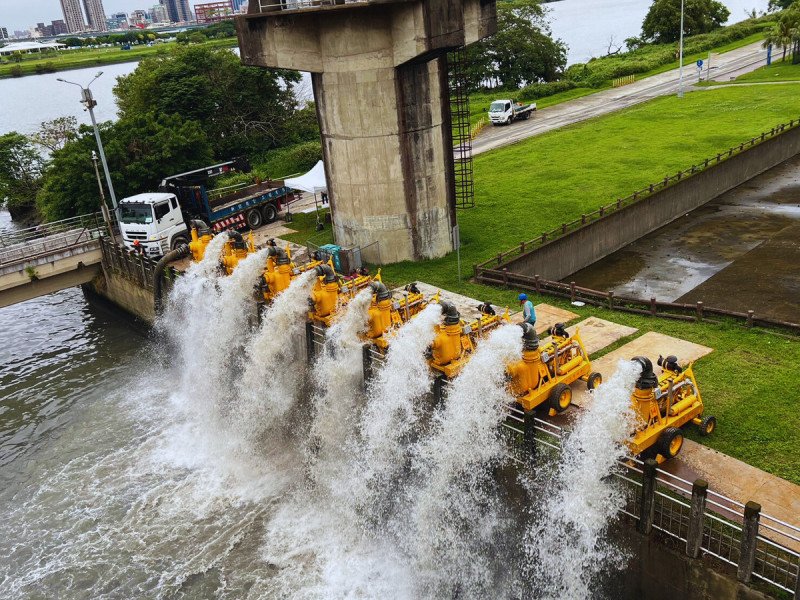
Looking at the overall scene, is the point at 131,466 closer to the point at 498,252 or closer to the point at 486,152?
the point at 498,252

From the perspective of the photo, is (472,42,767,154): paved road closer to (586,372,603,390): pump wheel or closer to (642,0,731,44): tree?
(642,0,731,44): tree

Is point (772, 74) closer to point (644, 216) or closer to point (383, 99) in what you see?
point (644, 216)

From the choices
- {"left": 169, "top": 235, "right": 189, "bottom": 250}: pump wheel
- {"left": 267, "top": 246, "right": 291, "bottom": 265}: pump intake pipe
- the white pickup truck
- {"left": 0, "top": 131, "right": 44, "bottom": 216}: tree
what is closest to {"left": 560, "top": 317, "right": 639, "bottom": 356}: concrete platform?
{"left": 267, "top": 246, "right": 291, "bottom": 265}: pump intake pipe

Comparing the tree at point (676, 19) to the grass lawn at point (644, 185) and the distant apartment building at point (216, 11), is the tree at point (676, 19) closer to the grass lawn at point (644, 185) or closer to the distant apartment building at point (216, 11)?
the grass lawn at point (644, 185)

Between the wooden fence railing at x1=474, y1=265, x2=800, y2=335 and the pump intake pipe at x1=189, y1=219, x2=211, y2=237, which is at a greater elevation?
the pump intake pipe at x1=189, y1=219, x2=211, y2=237

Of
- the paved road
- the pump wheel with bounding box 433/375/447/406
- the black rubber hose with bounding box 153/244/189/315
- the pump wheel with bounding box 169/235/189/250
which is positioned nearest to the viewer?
the pump wheel with bounding box 433/375/447/406

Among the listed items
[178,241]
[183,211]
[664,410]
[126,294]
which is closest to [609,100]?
[183,211]

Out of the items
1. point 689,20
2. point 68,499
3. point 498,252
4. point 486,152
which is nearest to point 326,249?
point 498,252
